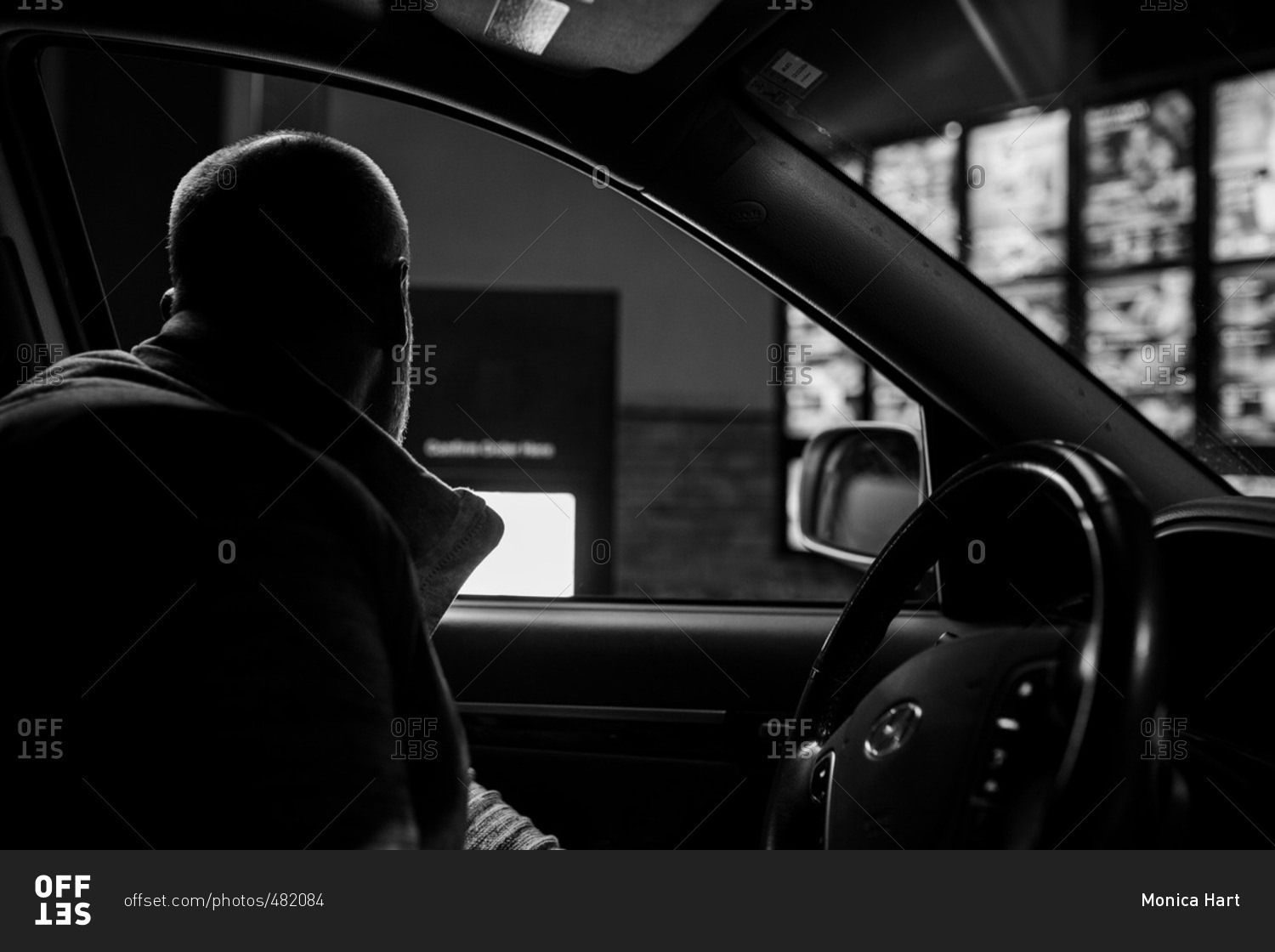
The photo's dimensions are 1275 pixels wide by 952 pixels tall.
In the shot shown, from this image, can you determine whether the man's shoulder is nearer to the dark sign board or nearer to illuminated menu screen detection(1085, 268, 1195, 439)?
the dark sign board

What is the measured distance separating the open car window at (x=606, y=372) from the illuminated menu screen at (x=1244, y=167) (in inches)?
66.9

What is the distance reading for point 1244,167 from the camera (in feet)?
15.3

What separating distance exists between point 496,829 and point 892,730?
534mm

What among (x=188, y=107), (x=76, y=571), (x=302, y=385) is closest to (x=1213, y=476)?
(x=302, y=385)

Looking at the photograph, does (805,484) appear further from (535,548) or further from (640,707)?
(535,548)

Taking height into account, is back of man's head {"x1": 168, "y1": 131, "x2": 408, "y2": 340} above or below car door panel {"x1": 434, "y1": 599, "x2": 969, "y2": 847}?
above

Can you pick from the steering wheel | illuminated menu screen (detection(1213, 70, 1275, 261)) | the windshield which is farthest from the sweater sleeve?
illuminated menu screen (detection(1213, 70, 1275, 261))

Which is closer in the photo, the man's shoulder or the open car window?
the man's shoulder

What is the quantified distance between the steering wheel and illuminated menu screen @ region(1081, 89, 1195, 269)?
471 centimetres

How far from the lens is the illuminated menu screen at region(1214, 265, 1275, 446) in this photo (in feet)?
14.2

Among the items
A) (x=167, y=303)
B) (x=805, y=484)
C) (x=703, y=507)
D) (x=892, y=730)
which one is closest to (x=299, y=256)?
(x=167, y=303)

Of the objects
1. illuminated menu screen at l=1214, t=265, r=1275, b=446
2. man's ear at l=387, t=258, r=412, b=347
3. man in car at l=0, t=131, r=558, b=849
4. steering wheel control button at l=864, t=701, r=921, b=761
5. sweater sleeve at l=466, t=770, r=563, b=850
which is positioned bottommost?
sweater sleeve at l=466, t=770, r=563, b=850

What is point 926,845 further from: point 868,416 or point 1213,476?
point 868,416

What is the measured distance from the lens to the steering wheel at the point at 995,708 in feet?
1.85
